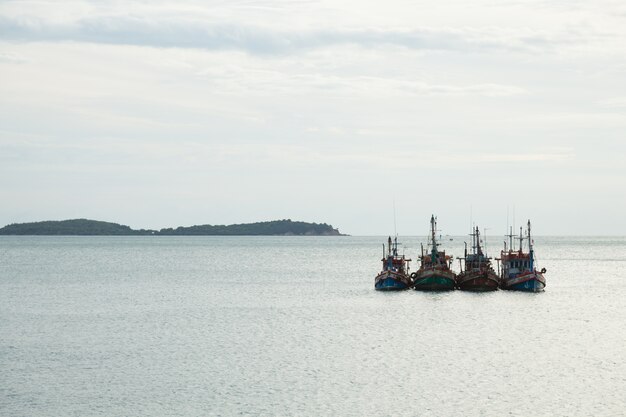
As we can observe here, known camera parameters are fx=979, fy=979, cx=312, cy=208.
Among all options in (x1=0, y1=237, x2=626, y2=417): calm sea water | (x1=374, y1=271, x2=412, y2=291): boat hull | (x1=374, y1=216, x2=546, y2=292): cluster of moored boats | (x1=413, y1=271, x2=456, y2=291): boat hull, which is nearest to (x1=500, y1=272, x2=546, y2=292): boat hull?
(x1=374, y1=216, x2=546, y2=292): cluster of moored boats

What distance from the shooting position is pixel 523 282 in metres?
110

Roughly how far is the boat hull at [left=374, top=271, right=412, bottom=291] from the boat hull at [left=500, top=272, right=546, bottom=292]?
35.7ft

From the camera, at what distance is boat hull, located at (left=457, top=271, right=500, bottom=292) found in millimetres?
109875

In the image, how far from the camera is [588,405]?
47.4 m

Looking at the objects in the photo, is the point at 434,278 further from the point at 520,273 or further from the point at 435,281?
the point at 520,273

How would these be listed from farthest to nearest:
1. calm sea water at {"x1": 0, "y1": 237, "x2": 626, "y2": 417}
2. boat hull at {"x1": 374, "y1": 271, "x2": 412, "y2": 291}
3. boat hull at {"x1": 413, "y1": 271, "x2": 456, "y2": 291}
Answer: boat hull at {"x1": 374, "y1": 271, "x2": 412, "y2": 291}
boat hull at {"x1": 413, "y1": 271, "x2": 456, "y2": 291}
calm sea water at {"x1": 0, "y1": 237, "x2": 626, "y2": 417}

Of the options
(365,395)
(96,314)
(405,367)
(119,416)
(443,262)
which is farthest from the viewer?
(443,262)

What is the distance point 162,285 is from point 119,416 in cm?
8433

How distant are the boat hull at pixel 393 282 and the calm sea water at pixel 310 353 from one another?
161 centimetres

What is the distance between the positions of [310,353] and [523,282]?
2065 inches

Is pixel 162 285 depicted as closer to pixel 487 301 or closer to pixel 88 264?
pixel 487 301

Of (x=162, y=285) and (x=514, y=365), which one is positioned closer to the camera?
(x=514, y=365)

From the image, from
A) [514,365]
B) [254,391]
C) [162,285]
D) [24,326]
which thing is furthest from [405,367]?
[162,285]

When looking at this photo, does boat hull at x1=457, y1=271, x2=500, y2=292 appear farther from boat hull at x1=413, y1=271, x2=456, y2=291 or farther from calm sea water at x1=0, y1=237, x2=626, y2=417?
calm sea water at x1=0, y1=237, x2=626, y2=417
